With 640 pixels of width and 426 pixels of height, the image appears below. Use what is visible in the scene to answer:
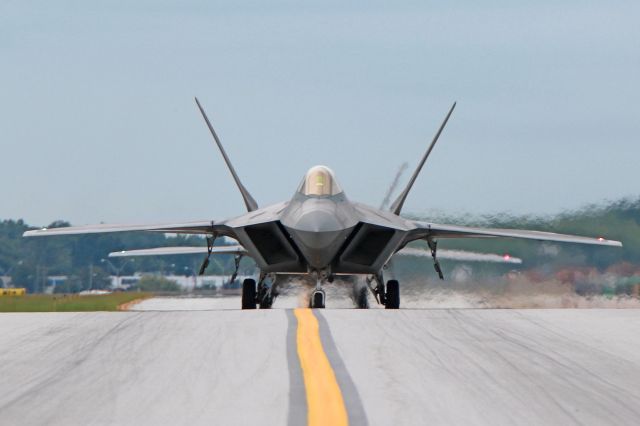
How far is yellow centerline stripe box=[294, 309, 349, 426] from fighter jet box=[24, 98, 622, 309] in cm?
995

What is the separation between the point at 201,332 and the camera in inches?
465

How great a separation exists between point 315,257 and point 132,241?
76.8 meters

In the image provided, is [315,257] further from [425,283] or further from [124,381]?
[124,381]

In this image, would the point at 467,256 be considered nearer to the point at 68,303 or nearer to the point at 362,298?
the point at 362,298

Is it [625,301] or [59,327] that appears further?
[625,301]

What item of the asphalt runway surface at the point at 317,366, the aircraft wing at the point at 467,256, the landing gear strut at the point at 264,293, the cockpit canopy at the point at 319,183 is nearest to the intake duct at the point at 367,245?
the cockpit canopy at the point at 319,183

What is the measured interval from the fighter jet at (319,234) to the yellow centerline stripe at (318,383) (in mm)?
9951

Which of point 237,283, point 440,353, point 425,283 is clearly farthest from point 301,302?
point 237,283

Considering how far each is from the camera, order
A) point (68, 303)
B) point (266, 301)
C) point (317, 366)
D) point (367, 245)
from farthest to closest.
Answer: point (68, 303) < point (266, 301) < point (367, 245) < point (317, 366)

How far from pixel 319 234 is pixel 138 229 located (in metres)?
5.47

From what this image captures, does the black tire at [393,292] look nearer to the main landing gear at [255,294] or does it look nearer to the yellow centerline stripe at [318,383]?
the main landing gear at [255,294]

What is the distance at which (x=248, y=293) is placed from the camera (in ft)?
80.7

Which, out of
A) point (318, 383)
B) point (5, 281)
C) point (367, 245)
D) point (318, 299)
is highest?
point (5, 281)

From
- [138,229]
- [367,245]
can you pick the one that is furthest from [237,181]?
[367,245]
